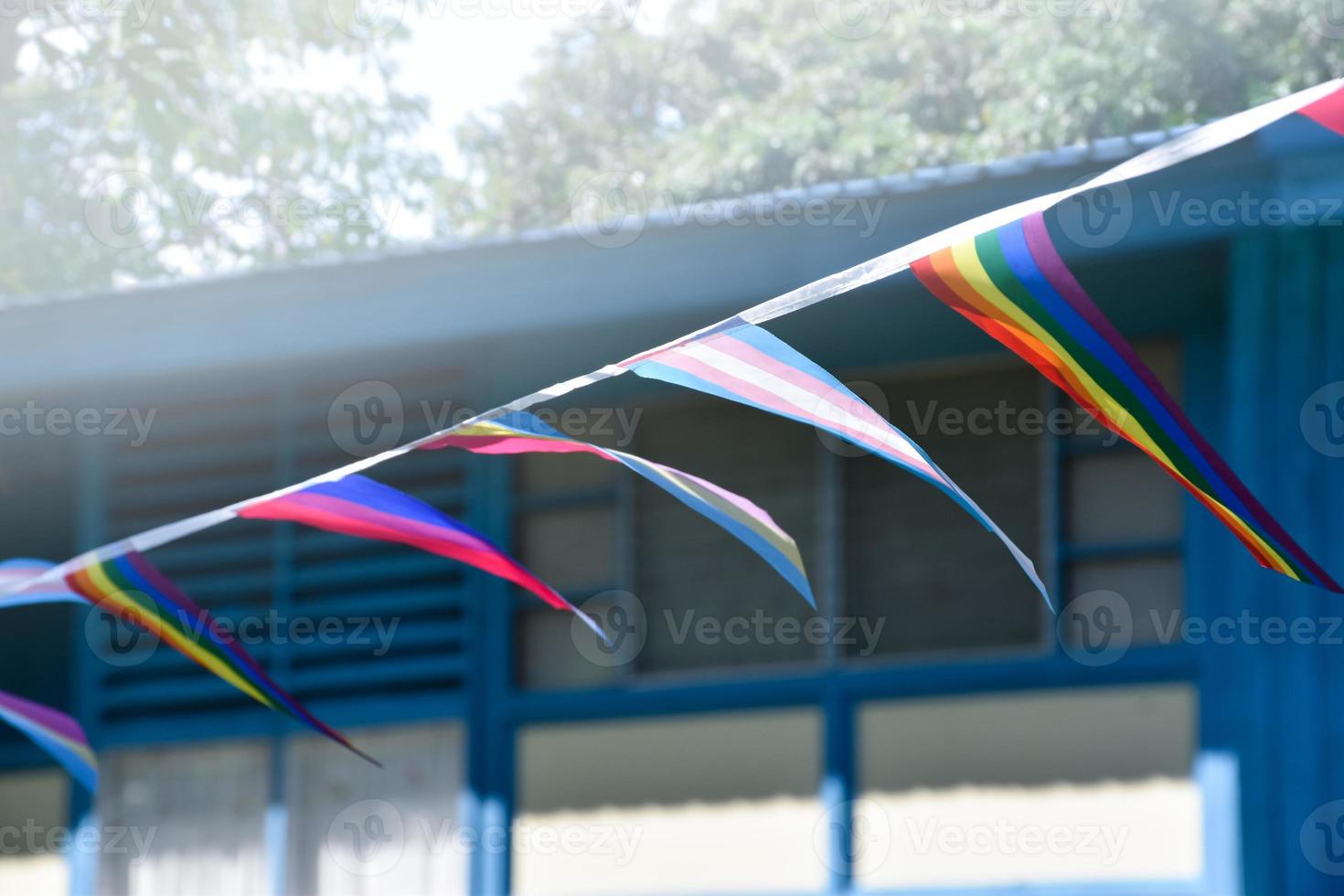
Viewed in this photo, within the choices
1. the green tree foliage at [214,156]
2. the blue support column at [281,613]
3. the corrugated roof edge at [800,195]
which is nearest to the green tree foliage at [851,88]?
the green tree foliage at [214,156]

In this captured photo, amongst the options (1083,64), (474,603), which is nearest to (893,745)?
(474,603)

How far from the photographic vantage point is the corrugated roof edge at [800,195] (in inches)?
219

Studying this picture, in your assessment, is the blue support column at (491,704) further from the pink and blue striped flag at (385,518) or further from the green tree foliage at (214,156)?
the green tree foliage at (214,156)

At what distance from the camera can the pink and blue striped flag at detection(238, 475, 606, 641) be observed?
404cm

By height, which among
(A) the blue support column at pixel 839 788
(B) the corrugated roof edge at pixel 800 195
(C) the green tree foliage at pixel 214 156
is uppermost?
(C) the green tree foliage at pixel 214 156

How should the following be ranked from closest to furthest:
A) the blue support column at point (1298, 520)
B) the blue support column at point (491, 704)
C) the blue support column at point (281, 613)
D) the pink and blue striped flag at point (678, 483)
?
the pink and blue striped flag at point (678, 483)
the blue support column at point (1298, 520)
the blue support column at point (491, 704)
the blue support column at point (281, 613)

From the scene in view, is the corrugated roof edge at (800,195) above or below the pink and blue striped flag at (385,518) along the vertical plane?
above

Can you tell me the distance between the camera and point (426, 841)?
685 centimetres

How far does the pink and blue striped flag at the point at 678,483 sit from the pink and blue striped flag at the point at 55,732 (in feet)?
4.71

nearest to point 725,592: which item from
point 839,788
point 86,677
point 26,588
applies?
point 839,788

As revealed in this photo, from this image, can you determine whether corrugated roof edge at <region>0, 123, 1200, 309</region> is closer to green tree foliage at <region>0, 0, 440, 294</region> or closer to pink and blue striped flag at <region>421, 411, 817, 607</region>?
pink and blue striped flag at <region>421, 411, 817, 607</region>

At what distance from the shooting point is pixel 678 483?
13.1ft

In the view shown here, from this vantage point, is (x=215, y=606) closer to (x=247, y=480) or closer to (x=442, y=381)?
(x=247, y=480)

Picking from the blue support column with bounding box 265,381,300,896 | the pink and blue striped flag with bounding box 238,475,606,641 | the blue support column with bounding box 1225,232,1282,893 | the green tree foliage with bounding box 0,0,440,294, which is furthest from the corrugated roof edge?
the green tree foliage with bounding box 0,0,440,294
